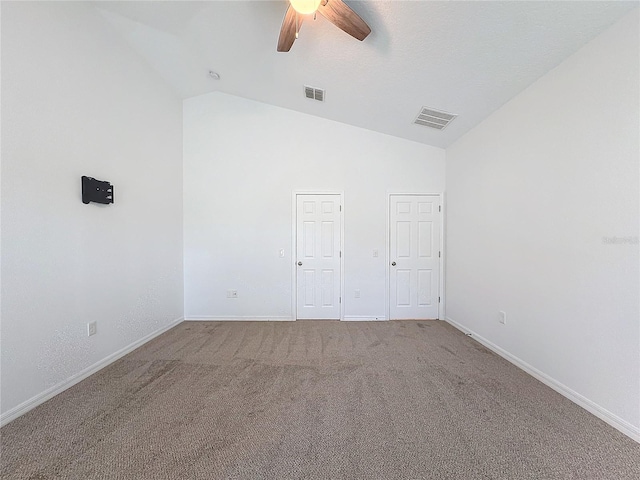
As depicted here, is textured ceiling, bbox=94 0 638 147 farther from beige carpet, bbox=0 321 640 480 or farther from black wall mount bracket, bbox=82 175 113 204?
beige carpet, bbox=0 321 640 480

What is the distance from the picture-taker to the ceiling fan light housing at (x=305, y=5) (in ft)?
5.37

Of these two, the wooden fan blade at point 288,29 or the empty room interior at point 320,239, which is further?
the wooden fan blade at point 288,29

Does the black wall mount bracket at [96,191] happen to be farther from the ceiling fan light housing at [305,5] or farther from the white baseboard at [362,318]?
the white baseboard at [362,318]

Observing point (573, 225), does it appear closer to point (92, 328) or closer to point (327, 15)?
point (327, 15)

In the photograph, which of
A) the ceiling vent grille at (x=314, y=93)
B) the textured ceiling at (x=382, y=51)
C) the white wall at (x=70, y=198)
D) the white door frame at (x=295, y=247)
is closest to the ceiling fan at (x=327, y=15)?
the textured ceiling at (x=382, y=51)

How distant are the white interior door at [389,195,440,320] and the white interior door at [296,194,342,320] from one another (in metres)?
0.86

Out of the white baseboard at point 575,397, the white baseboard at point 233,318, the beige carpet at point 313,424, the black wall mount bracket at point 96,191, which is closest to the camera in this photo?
the beige carpet at point 313,424

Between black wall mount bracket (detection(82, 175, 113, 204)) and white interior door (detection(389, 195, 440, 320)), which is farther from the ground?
black wall mount bracket (detection(82, 175, 113, 204))

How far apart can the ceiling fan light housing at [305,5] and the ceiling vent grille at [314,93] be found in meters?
1.46

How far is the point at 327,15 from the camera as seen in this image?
5.70ft

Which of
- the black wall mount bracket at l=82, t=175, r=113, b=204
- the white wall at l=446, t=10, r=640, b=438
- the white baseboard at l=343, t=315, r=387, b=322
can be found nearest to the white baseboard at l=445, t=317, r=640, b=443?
the white wall at l=446, t=10, r=640, b=438

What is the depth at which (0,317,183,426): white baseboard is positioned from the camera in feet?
5.64

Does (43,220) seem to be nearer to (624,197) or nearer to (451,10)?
(451,10)

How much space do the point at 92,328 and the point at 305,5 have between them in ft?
10.4
